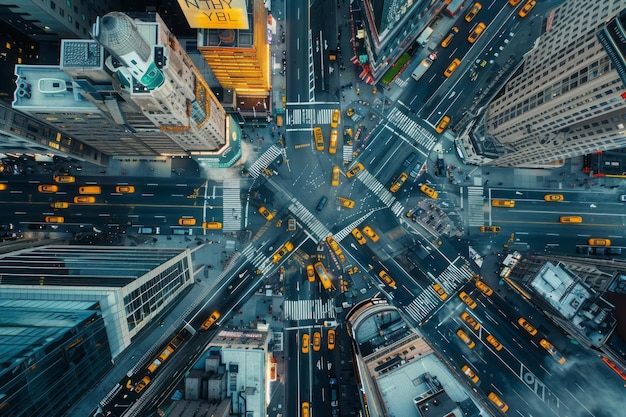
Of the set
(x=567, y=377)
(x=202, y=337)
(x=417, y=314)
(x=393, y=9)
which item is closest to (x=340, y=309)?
(x=417, y=314)

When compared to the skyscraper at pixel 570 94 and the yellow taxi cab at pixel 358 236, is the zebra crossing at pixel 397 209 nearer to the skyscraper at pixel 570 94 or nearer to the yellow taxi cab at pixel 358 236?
the yellow taxi cab at pixel 358 236

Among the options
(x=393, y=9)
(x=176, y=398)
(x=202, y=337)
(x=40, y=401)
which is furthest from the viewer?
(x=202, y=337)

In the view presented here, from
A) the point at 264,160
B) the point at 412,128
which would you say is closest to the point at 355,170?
the point at 412,128

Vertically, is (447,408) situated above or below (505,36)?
below

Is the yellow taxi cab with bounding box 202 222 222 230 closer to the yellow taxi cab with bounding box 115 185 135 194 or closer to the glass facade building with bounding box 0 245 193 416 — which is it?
the yellow taxi cab with bounding box 115 185 135 194

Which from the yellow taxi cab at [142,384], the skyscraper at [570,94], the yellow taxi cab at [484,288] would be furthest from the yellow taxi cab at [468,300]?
the yellow taxi cab at [142,384]

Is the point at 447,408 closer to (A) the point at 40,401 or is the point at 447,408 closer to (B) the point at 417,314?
(B) the point at 417,314

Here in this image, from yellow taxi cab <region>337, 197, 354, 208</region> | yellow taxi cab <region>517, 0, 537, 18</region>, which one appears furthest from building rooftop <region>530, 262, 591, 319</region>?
yellow taxi cab <region>517, 0, 537, 18</region>
